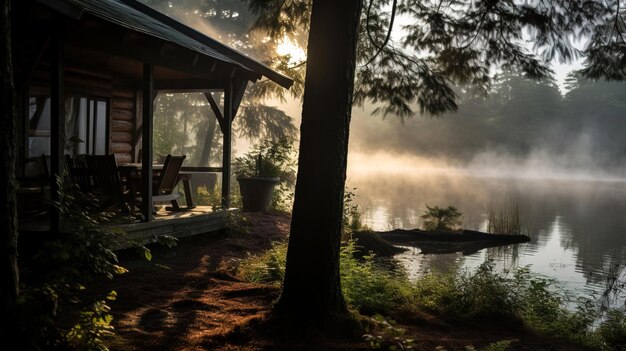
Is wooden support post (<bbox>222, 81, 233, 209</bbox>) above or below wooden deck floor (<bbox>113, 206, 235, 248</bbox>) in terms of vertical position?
above

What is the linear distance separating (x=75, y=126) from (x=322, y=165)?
7.58 metres

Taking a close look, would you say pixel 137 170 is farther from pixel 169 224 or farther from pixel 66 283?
pixel 66 283

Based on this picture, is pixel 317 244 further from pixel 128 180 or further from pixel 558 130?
pixel 558 130

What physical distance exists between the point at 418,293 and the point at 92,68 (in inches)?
301

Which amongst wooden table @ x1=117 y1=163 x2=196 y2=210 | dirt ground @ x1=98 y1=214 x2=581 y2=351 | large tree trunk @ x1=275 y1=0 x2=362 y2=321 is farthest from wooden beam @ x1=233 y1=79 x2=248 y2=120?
large tree trunk @ x1=275 y1=0 x2=362 y2=321

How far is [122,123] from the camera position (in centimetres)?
1184

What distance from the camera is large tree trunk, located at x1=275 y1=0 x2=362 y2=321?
4496mm

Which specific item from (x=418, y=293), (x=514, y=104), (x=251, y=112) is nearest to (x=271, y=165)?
(x=418, y=293)

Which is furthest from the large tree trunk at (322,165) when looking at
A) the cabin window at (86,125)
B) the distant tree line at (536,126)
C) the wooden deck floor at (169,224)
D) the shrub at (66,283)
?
the distant tree line at (536,126)

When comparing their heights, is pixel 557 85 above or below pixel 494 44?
above

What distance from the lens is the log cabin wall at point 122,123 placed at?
11491mm

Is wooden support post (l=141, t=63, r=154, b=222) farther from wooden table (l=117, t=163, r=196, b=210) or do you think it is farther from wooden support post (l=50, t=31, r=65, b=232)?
wooden support post (l=50, t=31, r=65, b=232)

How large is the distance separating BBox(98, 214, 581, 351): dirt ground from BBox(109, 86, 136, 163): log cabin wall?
4819mm

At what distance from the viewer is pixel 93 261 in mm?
3480
